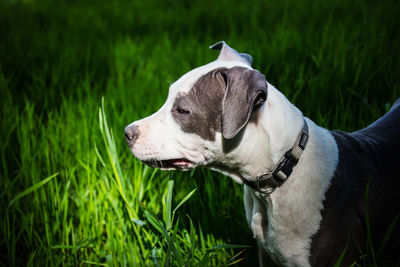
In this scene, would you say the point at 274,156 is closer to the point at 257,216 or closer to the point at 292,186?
the point at 292,186

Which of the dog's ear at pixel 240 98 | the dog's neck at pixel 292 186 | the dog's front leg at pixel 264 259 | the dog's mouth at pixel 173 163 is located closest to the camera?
the dog's ear at pixel 240 98

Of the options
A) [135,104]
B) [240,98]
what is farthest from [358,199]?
[135,104]

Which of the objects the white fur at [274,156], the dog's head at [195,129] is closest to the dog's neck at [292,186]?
the white fur at [274,156]

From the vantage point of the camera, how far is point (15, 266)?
2.21 metres

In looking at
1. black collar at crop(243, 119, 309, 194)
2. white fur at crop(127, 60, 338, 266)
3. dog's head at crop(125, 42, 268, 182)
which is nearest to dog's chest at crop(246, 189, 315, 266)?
white fur at crop(127, 60, 338, 266)

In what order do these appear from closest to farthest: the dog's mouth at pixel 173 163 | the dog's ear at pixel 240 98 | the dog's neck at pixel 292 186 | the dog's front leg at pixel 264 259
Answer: the dog's ear at pixel 240 98, the dog's neck at pixel 292 186, the dog's mouth at pixel 173 163, the dog's front leg at pixel 264 259

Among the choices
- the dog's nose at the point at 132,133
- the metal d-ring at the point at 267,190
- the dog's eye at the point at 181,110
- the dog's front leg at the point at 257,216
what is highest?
the dog's eye at the point at 181,110

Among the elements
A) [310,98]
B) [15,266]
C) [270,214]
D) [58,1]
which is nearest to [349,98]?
[310,98]

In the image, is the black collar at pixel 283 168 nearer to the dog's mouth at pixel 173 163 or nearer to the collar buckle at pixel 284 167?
the collar buckle at pixel 284 167

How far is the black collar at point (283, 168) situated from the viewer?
1.86m

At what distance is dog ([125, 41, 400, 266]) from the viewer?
6.11ft

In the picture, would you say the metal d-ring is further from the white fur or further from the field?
the field

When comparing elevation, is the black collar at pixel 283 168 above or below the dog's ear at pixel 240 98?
below

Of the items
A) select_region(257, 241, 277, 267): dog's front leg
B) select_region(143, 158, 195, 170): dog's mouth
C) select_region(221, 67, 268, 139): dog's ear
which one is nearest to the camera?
select_region(221, 67, 268, 139): dog's ear
